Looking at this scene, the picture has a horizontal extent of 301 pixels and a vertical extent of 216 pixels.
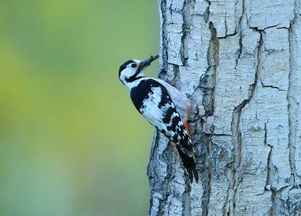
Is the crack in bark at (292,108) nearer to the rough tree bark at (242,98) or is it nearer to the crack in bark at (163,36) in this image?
the rough tree bark at (242,98)

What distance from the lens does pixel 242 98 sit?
3309 millimetres

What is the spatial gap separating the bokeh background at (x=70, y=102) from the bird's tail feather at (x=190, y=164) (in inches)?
145

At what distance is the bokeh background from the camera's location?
720cm

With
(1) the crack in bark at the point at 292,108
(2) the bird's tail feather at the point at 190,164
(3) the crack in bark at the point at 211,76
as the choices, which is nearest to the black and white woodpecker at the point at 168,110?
(2) the bird's tail feather at the point at 190,164

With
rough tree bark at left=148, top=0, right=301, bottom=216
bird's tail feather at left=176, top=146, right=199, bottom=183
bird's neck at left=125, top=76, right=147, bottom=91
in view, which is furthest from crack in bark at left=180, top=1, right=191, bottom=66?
bird's neck at left=125, top=76, right=147, bottom=91

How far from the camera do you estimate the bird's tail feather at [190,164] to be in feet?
11.1

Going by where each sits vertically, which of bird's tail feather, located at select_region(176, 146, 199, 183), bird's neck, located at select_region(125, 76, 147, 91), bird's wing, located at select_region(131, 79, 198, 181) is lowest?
bird's tail feather, located at select_region(176, 146, 199, 183)

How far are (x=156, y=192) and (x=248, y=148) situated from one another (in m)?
0.56

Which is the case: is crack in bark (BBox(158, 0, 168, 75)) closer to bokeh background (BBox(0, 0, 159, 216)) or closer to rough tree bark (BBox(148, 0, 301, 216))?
rough tree bark (BBox(148, 0, 301, 216))

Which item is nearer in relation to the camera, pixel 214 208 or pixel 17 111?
pixel 214 208

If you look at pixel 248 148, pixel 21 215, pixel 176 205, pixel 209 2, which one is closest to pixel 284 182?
pixel 248 148

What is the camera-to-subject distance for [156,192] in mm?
3637

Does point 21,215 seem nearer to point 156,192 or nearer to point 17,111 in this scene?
point 17,111

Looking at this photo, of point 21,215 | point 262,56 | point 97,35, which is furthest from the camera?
point 97,35
